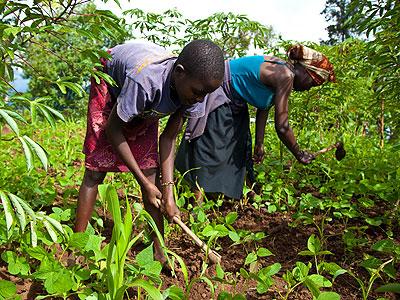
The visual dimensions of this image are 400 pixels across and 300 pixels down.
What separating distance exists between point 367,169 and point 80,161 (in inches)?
96.5

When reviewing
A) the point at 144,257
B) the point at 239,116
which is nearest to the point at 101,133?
the point at 144,257

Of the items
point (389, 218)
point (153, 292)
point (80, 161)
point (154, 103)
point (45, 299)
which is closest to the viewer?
point (153, 292)

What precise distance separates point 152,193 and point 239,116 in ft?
3.81

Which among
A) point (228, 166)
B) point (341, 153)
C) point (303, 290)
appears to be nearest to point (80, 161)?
point (228, 166)

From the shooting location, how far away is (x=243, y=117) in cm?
312

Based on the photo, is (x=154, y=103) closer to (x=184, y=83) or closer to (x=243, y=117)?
(x=184, y=83)

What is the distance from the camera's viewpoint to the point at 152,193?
6.98 feet

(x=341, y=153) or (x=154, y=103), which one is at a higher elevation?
(x=154, y=103)

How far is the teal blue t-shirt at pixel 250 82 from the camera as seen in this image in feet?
9.25

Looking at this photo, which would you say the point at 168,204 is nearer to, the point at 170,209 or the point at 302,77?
the point at 170,209

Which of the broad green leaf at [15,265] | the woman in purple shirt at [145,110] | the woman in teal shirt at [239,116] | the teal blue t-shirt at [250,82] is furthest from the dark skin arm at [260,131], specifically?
the broad green leaf at [15,265]

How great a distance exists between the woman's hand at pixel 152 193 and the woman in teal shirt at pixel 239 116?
0.78 meters

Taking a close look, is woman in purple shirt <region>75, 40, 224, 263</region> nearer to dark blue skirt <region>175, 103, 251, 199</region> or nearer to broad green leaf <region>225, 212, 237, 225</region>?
broad green leaf <region>225, 212, 237, 225</region>

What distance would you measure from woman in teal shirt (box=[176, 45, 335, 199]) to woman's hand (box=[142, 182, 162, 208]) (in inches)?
30.5
